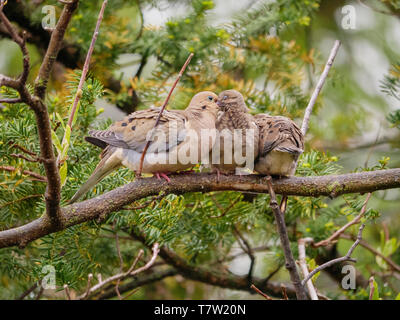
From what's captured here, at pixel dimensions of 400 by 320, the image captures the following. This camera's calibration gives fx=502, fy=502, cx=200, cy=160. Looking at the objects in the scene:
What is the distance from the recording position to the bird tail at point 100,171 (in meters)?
2.18

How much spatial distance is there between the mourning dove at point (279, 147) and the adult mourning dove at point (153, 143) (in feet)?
0.83

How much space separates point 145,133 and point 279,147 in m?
0.64

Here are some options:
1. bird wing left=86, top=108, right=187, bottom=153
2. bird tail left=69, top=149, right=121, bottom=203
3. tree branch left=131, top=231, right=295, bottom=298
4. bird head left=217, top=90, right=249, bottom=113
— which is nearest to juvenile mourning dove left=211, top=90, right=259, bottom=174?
bird head left=217, top=90, right=249, bottom=113

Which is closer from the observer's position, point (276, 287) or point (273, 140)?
point (273, 140)

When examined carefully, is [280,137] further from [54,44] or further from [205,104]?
[54,44]

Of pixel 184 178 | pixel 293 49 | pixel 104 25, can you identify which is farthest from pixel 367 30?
pixel 184 178

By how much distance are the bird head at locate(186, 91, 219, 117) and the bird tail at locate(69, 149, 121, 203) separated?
1.66 ft

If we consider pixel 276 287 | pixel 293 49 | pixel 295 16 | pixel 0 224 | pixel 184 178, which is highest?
pixel 295 16

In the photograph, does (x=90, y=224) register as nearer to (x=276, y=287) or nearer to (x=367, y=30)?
(x=276, y=287)

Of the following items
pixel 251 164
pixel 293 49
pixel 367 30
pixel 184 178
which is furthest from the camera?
pixel 367 30

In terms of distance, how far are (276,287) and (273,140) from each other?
1338mm

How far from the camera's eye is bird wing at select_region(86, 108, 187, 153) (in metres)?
2.35

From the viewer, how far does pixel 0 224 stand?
7.79 feet

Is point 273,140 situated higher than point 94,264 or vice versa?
point 273,140
